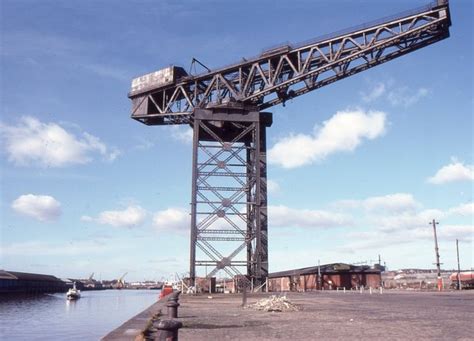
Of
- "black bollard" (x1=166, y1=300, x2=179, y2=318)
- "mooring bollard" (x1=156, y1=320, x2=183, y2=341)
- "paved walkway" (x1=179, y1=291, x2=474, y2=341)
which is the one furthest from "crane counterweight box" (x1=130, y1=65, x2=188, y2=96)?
"mooring bollard" (x1=156, y1=320, x2=183, y2=341)

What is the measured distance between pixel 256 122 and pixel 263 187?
5.63m

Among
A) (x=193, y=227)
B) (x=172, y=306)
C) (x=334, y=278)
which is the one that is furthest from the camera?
(x=334, y=278)

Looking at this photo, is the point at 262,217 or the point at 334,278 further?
the point at 334,278

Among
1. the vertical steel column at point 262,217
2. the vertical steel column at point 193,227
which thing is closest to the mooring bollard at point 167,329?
the vertical steel column at point 193,227

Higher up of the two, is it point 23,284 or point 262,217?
point 262,217

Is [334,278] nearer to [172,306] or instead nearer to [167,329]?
[172,306]

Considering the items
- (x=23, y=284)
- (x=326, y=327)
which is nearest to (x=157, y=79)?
(x=326, y=327)

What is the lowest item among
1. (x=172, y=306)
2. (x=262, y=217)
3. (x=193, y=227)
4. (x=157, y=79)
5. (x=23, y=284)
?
(x=23, y=284)

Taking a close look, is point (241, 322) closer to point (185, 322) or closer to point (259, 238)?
point (185, 322)

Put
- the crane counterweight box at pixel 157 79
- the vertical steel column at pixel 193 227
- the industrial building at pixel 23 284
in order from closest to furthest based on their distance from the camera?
the vertical steel column at pixel 193 227 < the crane counterweight box at pixel 157 79 < the industrial building at pixel 23 284

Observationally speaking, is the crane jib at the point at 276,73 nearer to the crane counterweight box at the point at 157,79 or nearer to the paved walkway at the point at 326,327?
the crane counterweight box at the point at 157,79

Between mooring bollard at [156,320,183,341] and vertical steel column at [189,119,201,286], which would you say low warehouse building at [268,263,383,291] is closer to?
vertical steel column at [189,119,201,286]

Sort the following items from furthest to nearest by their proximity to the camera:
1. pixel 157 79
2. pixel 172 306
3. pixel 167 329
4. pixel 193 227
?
pixel 157 79 < pixel 193 227 < pixel 172 306 < pixel 167 329

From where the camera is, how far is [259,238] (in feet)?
121
